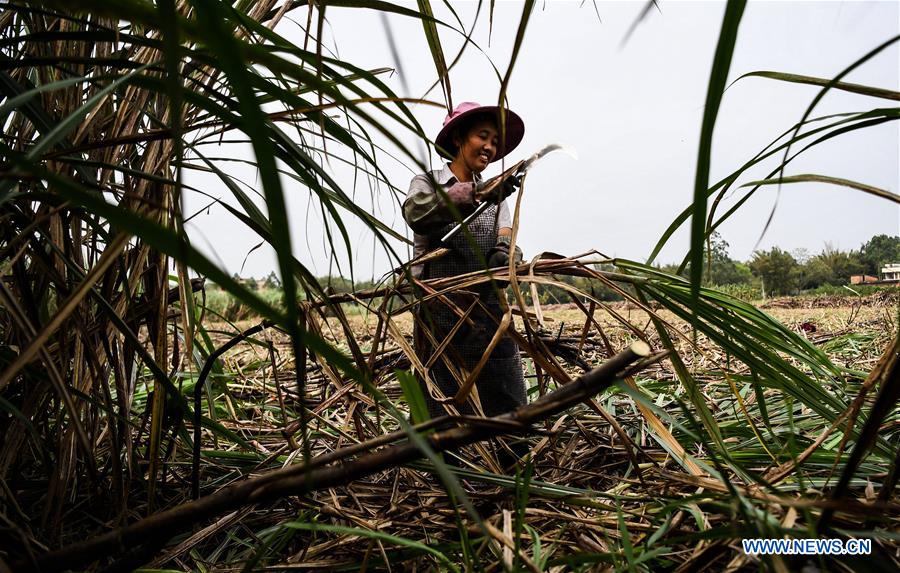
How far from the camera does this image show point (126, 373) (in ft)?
2.29

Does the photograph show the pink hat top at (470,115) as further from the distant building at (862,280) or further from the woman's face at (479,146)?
the distant building at (862,280)

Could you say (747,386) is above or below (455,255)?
below

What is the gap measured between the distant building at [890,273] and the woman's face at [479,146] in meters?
2.50

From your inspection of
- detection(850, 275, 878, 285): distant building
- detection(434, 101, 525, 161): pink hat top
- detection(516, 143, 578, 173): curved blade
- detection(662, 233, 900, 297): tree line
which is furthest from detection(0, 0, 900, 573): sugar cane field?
detection(662, 233, 900, 297): tree line

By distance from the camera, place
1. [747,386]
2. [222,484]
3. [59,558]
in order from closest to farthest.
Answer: [59,558] → [222,484] → [747,386]

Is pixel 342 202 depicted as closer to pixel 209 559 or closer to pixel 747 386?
pixel 209 559

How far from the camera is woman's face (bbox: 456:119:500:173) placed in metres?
1.85

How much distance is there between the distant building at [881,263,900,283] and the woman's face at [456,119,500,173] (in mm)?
2505

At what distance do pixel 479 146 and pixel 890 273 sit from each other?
3.63 meters

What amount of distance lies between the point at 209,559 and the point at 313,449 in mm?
360

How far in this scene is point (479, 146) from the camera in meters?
1.85

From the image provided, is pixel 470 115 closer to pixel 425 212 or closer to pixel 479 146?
pixel 479 146

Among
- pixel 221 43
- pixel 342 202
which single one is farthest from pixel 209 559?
pixel 221 43

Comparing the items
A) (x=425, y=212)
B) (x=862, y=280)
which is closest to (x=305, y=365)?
(x=425, y=212)
